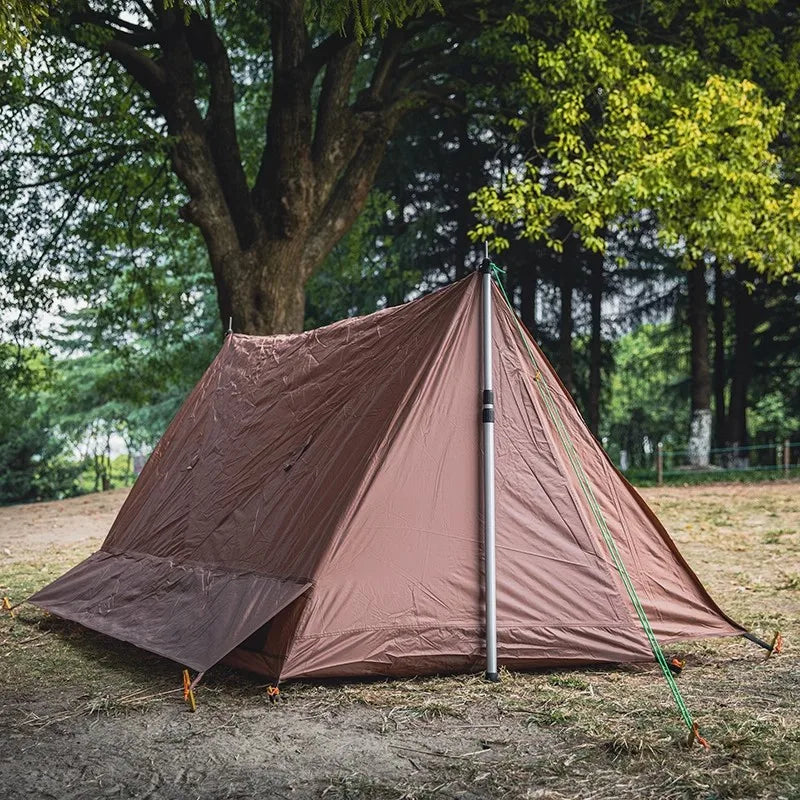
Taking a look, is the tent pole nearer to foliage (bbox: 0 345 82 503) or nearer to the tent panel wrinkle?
the tent panel wrinkle

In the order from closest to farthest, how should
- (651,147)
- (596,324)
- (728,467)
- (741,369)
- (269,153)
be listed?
1. (651,147)
2. (269,153)
3. (728,467)
4. (596,324)
5. (741,369)

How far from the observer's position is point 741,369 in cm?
2423

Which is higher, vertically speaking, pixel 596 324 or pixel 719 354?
pixel 596 324

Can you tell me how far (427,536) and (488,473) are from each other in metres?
0.44

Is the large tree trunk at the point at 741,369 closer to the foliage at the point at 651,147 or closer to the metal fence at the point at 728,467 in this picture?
the metal fence at the point at 728,467

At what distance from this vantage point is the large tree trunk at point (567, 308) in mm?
22016

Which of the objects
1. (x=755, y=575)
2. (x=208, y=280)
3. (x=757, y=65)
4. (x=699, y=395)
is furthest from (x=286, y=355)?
(x=208, y=280)

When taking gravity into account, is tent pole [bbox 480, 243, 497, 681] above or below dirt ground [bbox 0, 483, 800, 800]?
above

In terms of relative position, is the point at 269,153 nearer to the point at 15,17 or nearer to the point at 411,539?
the point at 15,17

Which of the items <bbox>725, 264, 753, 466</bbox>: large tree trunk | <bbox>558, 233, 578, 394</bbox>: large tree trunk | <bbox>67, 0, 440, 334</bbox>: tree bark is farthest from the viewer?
<bbox>725, 264, 753, 466</bbox>: large tree trunk

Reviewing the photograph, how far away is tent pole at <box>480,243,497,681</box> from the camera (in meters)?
4.98

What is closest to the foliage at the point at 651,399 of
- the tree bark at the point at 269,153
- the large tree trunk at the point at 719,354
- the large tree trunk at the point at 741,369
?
the large tree trunk at the point at 719,354

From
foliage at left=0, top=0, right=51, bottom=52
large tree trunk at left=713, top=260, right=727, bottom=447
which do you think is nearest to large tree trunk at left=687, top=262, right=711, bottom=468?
large tree trunk at left=713, top=260, right=727, bottom=447

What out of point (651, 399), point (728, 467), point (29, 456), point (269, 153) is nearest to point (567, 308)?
point (728, 467)
